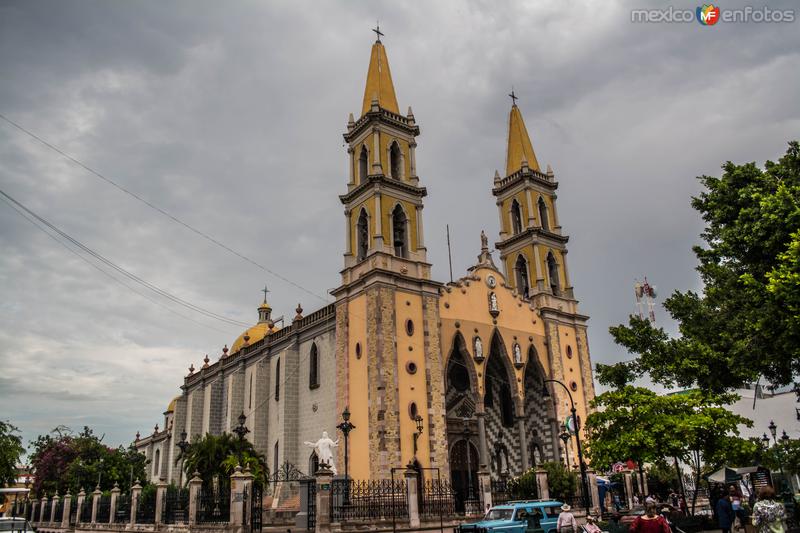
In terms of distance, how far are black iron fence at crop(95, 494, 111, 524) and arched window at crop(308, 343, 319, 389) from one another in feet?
38.2

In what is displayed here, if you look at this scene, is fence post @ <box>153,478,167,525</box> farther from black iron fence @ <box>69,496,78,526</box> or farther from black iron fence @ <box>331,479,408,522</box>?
black iron fence @ <box>69,496,78,526</box>

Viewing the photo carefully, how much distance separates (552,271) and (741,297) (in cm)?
2270

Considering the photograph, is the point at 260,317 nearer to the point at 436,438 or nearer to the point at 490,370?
the point at 490,370

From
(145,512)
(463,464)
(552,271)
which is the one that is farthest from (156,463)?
(552,271)

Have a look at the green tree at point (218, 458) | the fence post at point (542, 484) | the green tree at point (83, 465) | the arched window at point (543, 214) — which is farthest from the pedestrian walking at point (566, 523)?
the green tree at point (83, 465)

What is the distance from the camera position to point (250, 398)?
41.3m

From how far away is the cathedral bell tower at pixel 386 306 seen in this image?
96.5ft

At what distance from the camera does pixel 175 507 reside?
25453 mm

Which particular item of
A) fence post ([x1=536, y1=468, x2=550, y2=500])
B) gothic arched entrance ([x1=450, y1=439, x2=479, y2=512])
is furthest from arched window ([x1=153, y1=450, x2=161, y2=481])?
fence post ([x1=536, y1=468, x2=550, y2=500])

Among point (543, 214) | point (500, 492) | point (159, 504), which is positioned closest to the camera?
point (159, 504)

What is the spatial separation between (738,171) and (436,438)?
17.7 metres

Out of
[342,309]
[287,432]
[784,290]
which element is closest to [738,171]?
[784,290]

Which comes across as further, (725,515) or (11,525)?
(11,525)

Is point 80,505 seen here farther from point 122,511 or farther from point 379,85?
point 379,85
